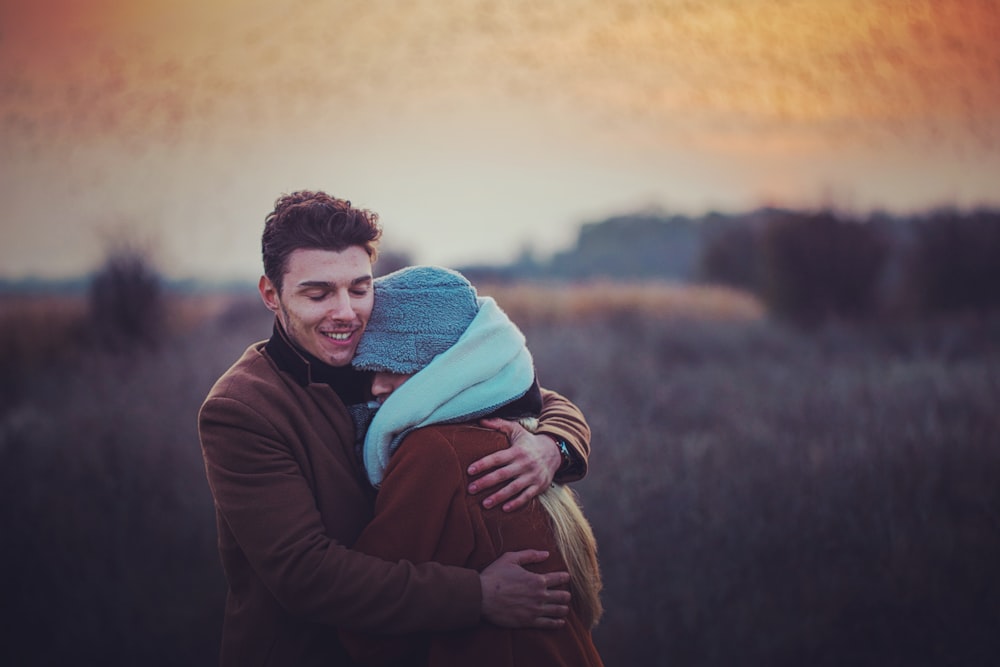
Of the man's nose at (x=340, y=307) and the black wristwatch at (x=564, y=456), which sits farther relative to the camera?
the black wristwatch at (x=564, y=456)

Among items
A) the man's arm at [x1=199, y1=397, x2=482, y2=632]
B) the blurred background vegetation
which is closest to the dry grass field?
the blurred background vegetation

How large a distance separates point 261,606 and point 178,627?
284 centimetres

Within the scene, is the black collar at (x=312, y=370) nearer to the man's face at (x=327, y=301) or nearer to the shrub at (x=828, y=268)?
the man's face at (x=327, y=301)

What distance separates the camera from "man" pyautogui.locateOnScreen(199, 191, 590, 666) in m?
2.11

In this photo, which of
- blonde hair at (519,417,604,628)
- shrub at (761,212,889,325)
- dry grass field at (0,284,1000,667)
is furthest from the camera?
shrub at (761,212,889,325)

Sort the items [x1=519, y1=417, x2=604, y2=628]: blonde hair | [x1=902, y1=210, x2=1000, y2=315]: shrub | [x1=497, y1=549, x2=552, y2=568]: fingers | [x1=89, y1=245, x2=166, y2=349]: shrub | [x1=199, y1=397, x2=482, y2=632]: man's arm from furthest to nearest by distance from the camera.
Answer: [x1=902, y1=210, x2=1000, y2=315]: shrub, [x1=89, y1=245, x2=166, y2=349]: shrub, [x1=519, y1=417, x2=604, y2=628]: blonde hair, [x1=497, y1=549, x2=552, y2=568]: fingers, [x1=199, y1=397, x2=482, y2=632]: man's arm

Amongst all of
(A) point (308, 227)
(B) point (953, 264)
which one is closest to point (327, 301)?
(A) point (308, 227)

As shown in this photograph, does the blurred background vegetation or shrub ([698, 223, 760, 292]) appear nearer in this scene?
the blurred background vegetation

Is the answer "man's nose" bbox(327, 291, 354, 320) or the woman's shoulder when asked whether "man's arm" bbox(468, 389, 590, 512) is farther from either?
"man's nose" bbox(327, 291, 354, 320)

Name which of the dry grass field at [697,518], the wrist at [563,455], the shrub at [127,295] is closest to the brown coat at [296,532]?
the wrist at [563,455]

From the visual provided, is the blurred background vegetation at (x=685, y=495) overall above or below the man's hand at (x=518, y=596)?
below

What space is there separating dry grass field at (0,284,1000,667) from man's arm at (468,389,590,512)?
7.44 feet

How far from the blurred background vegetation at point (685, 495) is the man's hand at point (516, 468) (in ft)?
8.23

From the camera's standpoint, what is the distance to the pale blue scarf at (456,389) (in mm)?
2174
